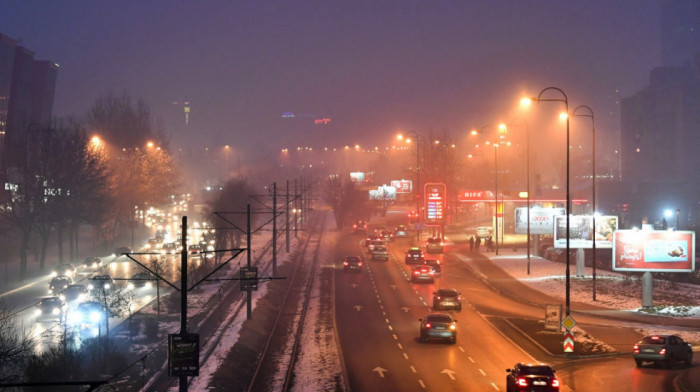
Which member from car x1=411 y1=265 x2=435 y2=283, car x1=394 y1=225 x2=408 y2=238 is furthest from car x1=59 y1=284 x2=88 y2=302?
car x1=394 y1=225 x2=408 y2=238

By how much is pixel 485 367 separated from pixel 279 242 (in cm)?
6146

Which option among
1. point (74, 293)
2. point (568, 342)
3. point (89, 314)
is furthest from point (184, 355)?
point (74, 293)

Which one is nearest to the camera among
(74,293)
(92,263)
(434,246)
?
(74,293)

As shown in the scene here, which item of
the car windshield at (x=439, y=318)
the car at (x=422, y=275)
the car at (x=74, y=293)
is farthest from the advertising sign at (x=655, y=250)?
the car at (x=74, y=293)

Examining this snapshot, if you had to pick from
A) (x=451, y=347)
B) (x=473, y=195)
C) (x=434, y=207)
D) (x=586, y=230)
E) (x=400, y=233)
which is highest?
(x=473, y=195)

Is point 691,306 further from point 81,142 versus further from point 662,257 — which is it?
point 81,142

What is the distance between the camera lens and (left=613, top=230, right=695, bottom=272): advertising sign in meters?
46.0

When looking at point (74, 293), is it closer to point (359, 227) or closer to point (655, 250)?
point (655, 250)

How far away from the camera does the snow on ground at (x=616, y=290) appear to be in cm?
4553

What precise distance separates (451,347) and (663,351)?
894 cm

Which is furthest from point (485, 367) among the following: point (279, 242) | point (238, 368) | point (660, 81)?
point (660, 81)

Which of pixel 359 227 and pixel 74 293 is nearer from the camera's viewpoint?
pixel 74 293

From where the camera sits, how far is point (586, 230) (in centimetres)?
5719

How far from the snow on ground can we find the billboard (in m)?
2.81
